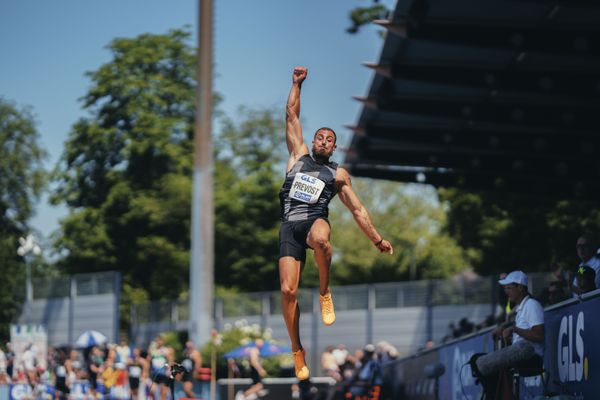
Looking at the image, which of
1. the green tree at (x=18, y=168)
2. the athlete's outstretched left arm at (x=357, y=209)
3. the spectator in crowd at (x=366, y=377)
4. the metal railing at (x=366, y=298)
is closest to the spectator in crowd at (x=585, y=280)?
the athlete's outstretched left arm at (x=357, y=209)

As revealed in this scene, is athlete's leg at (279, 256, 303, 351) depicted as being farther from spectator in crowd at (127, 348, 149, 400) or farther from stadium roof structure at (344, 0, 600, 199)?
spectator in crowd at (127, 348, 149, 400)

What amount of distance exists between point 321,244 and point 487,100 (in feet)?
51.0

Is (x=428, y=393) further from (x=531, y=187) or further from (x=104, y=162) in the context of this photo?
(x=104, y=162)

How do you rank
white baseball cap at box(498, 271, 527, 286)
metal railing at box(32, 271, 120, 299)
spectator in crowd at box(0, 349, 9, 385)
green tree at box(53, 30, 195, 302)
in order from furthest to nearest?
green tree at box(53, 30, 195, 302) < metal railing at box(32, 271, 120, 299) < spectator in crowd at box(0, 349, 9, 385) < white baseball cap at box(498, 271, 527, 286)

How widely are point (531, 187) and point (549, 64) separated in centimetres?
932

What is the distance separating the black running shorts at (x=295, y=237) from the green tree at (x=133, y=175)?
178ft

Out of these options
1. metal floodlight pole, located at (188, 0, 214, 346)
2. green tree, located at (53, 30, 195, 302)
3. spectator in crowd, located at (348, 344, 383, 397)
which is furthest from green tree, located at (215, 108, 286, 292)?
spectator in crowd, located at (348, 344, 383, 397)

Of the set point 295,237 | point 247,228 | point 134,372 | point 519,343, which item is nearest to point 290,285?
point 295,237

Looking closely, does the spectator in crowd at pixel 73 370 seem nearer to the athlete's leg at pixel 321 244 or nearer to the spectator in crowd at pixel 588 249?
the spectator in crowd at pixel 588 249

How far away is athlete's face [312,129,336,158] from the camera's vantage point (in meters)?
11.5

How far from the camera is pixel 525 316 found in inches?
472

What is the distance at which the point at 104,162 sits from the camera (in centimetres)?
6794

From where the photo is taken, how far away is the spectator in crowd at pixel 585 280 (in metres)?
11.7

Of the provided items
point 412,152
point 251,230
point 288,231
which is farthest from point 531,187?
point 251,230
